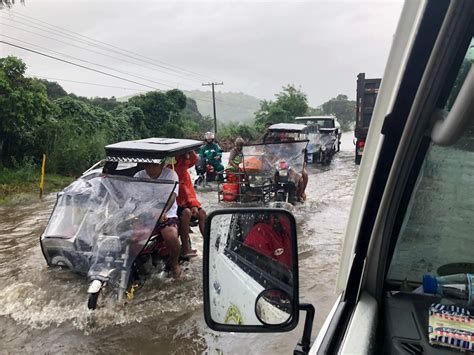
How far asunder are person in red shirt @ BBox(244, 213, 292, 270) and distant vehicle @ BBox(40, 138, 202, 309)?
10.0 feet

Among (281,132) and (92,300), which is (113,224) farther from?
(281,132)

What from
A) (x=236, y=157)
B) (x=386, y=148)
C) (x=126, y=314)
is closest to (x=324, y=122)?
Result: (x=236, y=157)

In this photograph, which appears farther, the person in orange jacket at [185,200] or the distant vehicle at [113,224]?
the person in orange jacket at [185,200]

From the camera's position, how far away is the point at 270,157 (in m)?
8.92

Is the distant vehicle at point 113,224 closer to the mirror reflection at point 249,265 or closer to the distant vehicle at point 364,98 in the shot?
the mirror reflection at point 249,265

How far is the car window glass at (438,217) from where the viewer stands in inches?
53.9

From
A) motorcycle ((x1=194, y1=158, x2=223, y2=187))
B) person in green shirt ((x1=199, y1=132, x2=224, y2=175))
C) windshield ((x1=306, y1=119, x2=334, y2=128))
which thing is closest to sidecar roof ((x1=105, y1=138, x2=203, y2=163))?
person in green shirt ((x1=199, y1=132, x2=224, y2=175))

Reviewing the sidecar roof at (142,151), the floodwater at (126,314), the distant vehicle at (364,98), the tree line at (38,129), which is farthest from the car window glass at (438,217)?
the tree line at (38,129)

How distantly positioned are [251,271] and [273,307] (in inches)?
6.0

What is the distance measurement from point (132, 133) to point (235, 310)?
23374 millimetres

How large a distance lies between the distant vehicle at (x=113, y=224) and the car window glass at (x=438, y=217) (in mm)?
3301

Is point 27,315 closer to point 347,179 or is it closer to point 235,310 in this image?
point 235,310

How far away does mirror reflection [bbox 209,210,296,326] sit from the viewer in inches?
58.2

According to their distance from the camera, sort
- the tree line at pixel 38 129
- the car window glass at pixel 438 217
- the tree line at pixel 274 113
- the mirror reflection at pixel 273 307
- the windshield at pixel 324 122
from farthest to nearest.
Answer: the tree line at pixel 274 113 < the windshield at pixel 324 122 < the tree line at pixel 38 129 < the mirror reflection at pixel 273 307 < the car window glass at pixel 438 217
